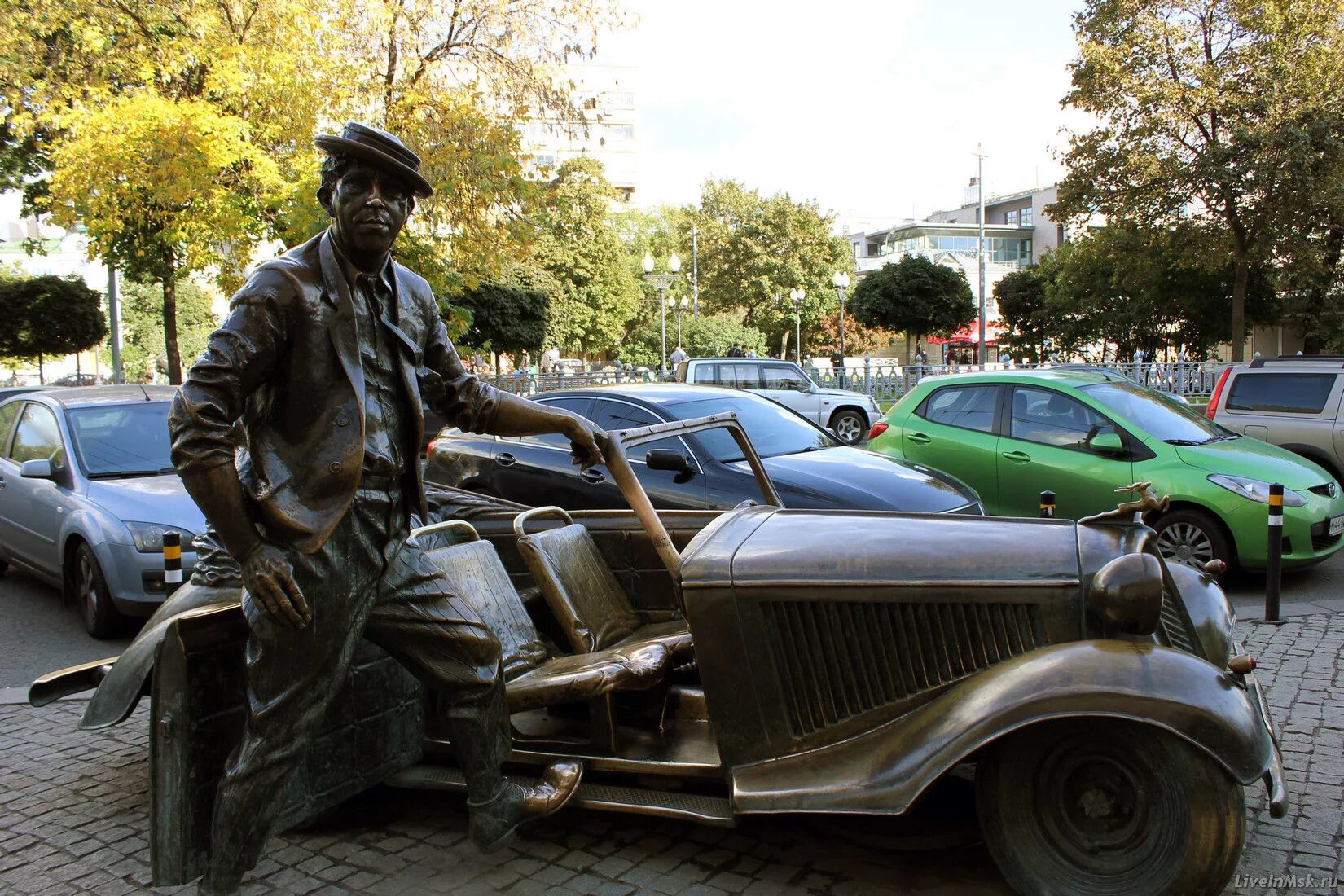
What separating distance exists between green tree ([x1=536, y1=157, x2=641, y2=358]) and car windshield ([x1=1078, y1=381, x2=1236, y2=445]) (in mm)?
33705

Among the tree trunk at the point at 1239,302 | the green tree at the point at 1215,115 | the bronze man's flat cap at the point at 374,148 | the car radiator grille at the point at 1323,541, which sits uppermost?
the green tree at the point at 1215,115

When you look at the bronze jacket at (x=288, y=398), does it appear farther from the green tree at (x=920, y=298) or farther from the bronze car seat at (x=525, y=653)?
the green tree at (x=920, y=298)

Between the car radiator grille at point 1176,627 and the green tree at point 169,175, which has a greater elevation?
the green tree at point 169,175

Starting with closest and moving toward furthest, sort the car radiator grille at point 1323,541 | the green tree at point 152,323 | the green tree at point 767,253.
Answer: the car radiator grille at point 1323,541, the green tree at point 767,253, the green tree at point 152,323

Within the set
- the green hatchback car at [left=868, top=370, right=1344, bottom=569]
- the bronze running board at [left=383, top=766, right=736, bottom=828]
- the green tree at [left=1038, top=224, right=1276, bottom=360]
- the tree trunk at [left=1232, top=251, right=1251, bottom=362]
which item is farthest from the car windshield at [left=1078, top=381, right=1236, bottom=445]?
the tree trunk at [left=1232, top=251, right=1251, bottom=362]

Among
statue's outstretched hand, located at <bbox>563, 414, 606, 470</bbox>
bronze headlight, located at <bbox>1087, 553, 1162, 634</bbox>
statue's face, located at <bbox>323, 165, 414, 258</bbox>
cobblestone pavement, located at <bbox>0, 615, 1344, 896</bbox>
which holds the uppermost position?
statue's face, located at <bbox>323, 165, 414, 258</bbox>

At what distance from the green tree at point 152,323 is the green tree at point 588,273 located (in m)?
17.2

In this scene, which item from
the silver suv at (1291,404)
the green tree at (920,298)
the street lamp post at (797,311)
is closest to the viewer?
the silver suv at (1291,404)

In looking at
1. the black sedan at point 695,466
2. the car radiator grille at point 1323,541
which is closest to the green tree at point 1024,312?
the car radiator grille at point 1323,541

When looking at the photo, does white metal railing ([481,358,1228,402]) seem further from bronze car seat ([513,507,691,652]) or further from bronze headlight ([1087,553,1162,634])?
bronze headlight ([1087,553,1162,634])

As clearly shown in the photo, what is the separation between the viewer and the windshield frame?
706 cm

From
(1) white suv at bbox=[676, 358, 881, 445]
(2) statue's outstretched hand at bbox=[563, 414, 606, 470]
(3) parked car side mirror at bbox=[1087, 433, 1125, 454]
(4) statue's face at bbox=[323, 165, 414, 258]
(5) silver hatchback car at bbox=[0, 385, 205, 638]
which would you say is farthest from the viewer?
(1) white suv at bbox=[676, 358, 881, 445]

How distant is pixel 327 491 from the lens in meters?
2.68

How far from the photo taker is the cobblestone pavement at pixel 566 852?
10.1 ft
